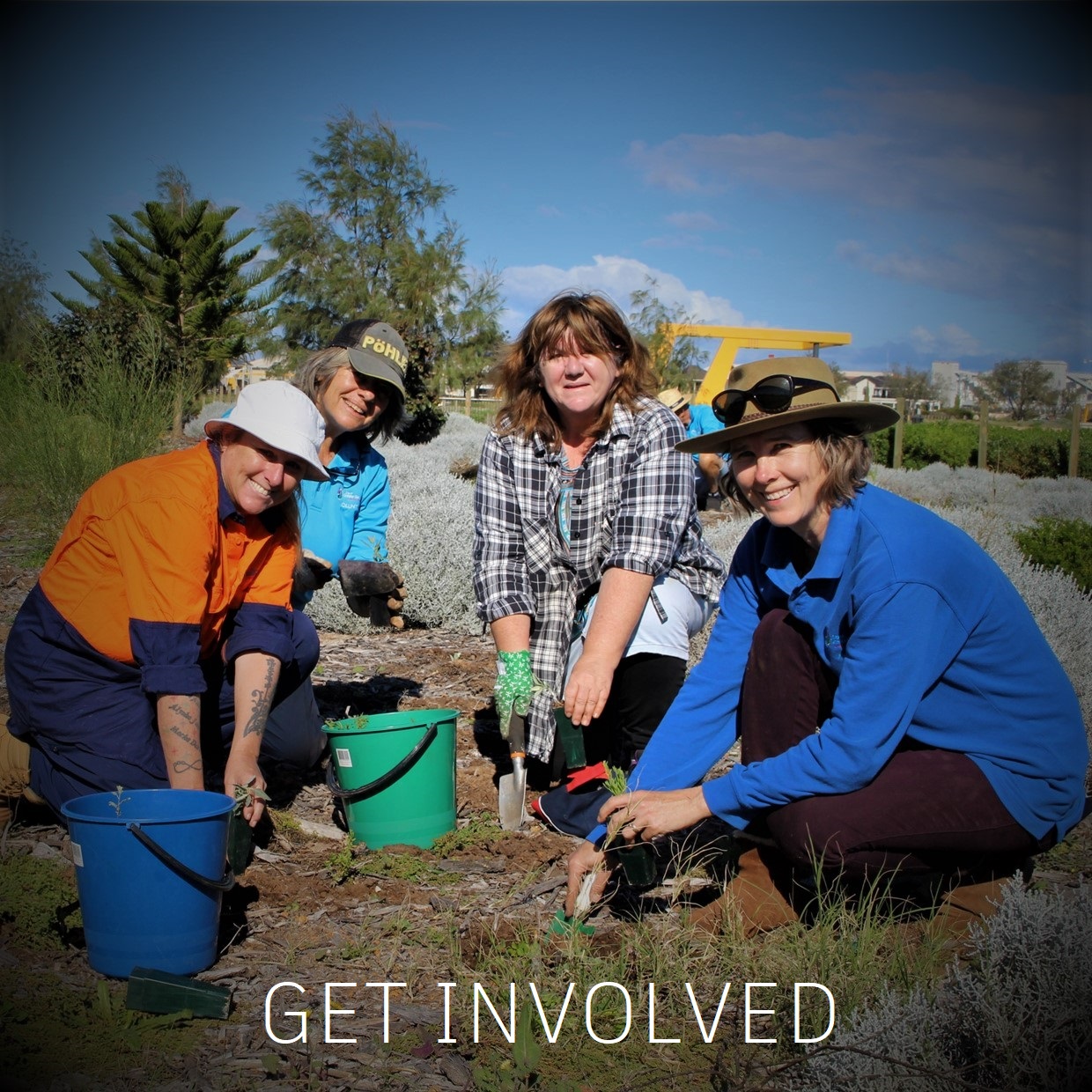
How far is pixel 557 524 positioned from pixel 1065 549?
444 centimetres

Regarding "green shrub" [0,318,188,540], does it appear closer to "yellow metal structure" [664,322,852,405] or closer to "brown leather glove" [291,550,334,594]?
"brown leather glove" [291,550,334,594]

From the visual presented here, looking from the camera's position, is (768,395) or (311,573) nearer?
(768,395)

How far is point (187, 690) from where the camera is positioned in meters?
2.64

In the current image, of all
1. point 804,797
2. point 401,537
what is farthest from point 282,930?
point 401,537

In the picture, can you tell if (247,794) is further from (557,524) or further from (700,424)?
(700,424)

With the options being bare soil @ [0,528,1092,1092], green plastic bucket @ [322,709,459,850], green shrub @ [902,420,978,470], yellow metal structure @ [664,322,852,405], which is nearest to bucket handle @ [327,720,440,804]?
green plastic bucket @ [322,709,459,850]

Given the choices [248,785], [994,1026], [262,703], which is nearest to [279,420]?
[262,703]

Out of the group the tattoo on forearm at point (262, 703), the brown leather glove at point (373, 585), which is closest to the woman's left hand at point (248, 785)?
the tattoo on forearm at point (262, 703)

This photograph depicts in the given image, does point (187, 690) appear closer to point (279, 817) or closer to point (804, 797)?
point (279, 817)

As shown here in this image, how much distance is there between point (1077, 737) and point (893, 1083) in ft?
3.41

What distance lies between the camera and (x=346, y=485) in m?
4.30

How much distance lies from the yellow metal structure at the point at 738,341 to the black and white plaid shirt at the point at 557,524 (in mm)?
13935

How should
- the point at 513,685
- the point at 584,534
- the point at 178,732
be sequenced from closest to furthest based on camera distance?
1. the point at 178,732
2. the point at 513,685
3. the point at 584,534

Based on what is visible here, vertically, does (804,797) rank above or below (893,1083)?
above
